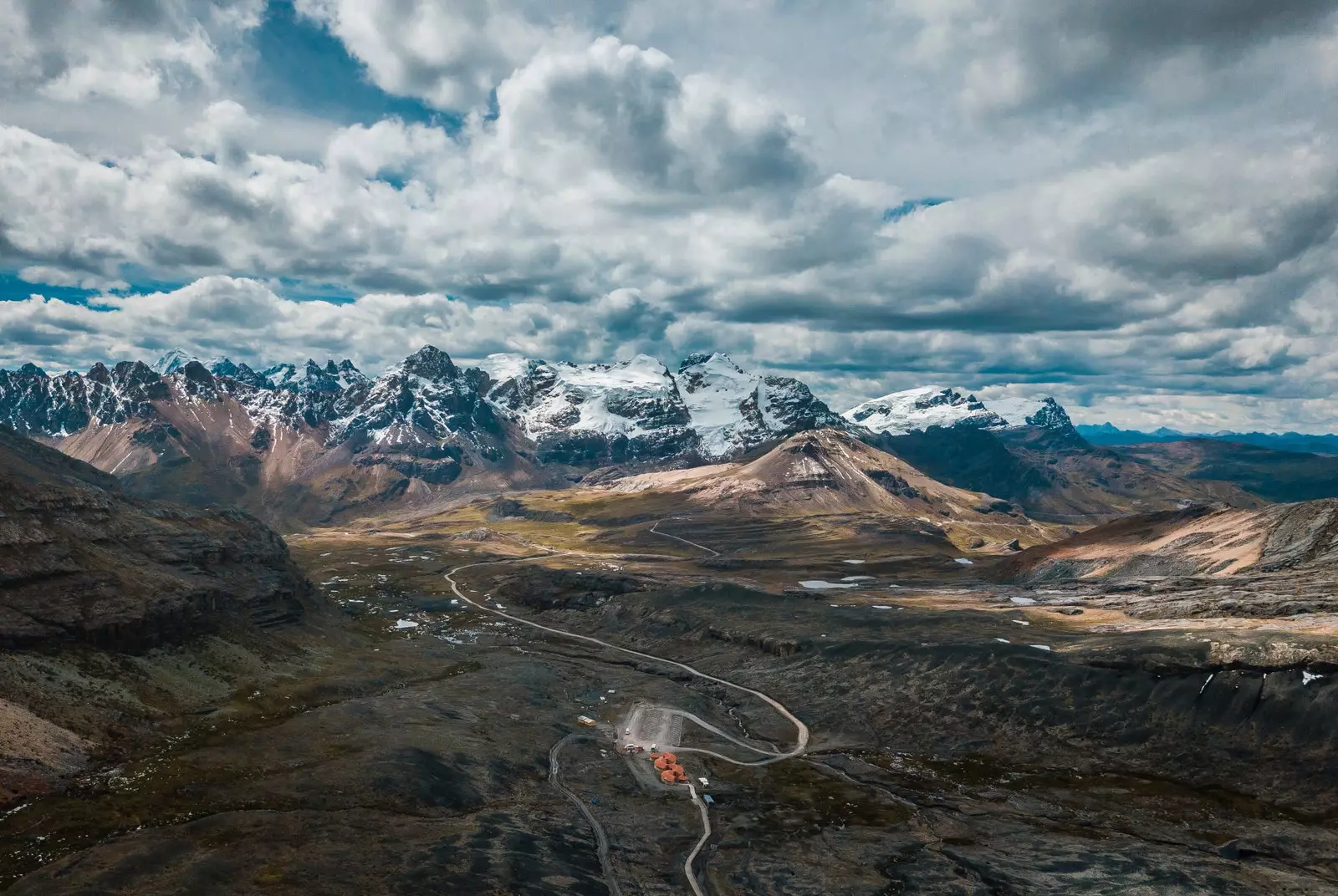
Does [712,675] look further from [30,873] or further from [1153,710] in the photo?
[30,873]

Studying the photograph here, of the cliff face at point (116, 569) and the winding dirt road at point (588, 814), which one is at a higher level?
the cliff face at point (116, 569)

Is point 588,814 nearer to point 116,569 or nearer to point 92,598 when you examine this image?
point 92,598

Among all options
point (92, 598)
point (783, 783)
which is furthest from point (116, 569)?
point (783, 783)

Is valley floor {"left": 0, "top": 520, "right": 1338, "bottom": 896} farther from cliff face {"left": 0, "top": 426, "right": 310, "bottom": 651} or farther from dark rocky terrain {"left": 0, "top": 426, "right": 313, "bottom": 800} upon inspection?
cliff face {"left": 0, "top": 426, "right": 310, "bottom": 651}

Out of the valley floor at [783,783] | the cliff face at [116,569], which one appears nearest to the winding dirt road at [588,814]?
the valley floor at [783,783]

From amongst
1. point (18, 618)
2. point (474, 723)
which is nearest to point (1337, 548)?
point (474, 723)

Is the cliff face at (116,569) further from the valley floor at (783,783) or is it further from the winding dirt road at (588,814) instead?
the winding dirt road at (588,814)
